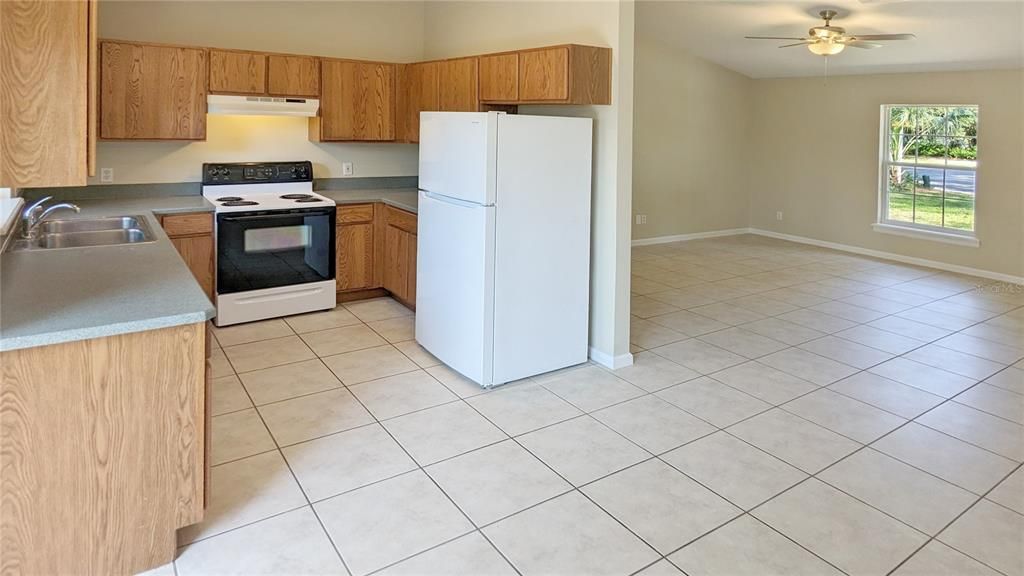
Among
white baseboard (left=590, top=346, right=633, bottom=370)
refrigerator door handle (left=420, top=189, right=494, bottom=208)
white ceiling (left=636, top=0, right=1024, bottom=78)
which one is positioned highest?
white ceiling (left=636, top=0, right=1024, bottom=78)

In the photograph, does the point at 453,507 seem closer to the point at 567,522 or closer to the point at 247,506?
the point at 567,522

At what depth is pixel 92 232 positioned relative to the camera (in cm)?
341

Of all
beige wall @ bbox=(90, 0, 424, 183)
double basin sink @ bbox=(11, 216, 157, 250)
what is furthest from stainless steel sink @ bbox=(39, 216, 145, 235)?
beige wall @ bbox=(90, 0, 424, 183)

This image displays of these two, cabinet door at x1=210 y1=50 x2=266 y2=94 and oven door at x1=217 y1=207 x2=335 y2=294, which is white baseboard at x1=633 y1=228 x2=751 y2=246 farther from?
cabinet door at x1=210 y1=50 x2=266 y2=94

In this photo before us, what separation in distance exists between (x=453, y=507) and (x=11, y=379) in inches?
55.6

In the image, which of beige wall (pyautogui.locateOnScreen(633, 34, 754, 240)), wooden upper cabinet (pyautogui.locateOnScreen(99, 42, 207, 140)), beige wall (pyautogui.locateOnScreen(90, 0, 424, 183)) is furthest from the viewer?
beige wall (pyautogui.locateOnScreen(633, 34, 754, 240))

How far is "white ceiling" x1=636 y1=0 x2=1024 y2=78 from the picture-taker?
5.14 meters

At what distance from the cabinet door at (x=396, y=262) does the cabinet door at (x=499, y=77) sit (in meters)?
1.17

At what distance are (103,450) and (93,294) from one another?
0.50 m

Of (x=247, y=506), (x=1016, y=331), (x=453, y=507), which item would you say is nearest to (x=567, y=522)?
(x=453, y=507)

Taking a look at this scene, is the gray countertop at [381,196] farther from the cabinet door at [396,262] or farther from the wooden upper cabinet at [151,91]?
the wooden upper cabinet at [151,91]

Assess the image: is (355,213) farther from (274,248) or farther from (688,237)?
(688,237)

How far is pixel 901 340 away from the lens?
15.1ft

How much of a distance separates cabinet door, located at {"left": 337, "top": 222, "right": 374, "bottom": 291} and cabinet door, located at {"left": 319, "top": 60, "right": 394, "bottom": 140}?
2.42ft
